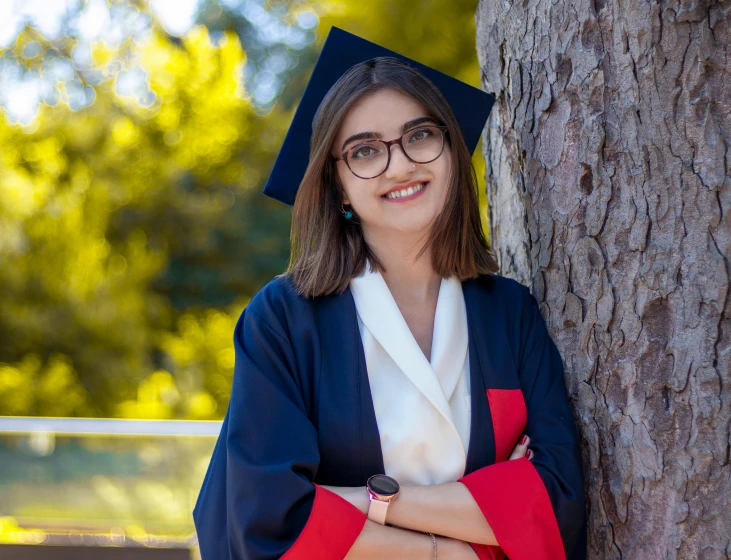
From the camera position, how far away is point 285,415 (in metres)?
1.58

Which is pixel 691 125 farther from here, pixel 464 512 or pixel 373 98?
pixel 464 512

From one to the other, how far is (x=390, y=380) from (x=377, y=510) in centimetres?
31

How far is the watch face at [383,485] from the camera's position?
1.54m

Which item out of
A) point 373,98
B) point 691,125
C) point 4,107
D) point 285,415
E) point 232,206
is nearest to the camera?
point 691,125

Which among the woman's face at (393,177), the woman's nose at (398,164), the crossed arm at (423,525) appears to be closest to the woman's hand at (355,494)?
the crossed arm at (423,525)

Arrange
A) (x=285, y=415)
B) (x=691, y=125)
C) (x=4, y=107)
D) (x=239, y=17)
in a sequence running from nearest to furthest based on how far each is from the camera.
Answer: (x=691, y=125) → (x=285, y=415) → (x=4, y=107) → (x=239, y=17)

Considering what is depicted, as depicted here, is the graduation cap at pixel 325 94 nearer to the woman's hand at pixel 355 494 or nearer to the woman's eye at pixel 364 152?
the woman's eye at pixel 364 152

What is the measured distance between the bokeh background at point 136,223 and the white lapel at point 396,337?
2175 millimetres

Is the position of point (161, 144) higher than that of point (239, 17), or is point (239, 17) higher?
point (239, 17)

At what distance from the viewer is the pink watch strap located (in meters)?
1.54

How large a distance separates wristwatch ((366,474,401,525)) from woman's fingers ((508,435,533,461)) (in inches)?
12.5

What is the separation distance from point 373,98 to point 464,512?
99 cm

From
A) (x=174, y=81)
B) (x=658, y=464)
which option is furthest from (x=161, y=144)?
(x=658, y=464)

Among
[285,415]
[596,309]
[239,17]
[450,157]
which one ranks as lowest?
[285,415]
